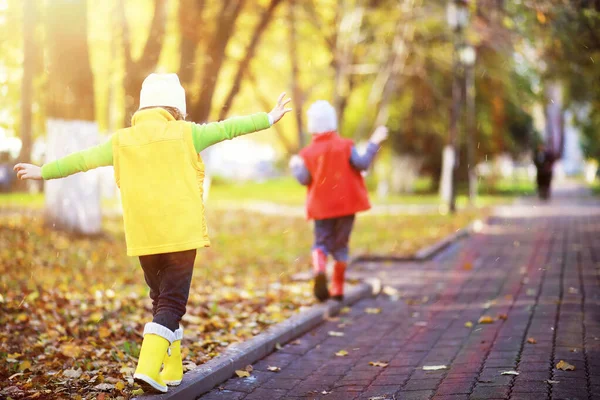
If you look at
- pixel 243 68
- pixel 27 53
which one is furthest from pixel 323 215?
pixel 243 68

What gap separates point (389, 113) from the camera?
119 ft

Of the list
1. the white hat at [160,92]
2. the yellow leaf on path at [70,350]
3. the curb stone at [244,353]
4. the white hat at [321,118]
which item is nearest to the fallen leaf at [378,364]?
the curb stone at [244,353]

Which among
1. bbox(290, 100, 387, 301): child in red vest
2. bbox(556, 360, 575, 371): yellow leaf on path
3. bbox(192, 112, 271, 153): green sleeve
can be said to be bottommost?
bbox(556, 360, 575, 371): yellow leaf on path

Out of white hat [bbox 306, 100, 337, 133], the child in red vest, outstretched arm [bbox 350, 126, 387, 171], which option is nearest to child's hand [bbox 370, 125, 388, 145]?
outstretched arm [bbox 350, 126, 387, 171]

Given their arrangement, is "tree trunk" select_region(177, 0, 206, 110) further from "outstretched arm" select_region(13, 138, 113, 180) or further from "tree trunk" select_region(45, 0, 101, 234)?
"outstretched arm" select_region(13, 138, 113, 180)

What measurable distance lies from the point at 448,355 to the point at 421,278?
495 cm

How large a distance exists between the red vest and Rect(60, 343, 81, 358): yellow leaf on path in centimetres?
274

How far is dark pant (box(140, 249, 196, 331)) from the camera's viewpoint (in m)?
5.19

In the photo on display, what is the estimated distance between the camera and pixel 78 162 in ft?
17.1

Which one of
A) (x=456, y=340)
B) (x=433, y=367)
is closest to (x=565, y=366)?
(x=433, y=367)

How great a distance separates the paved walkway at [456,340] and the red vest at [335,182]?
3.57ft

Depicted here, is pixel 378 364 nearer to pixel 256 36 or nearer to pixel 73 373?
pixel 73 373

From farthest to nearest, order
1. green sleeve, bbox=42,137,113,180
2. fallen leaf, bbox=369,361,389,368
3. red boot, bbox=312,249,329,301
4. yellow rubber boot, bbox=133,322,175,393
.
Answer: red boot, bbox=312,249,329,301
fallen leaf, bbox=369,361,389,368
green sleeve, bbox=42,137,113,180
yellow rubber boot, bbox=133,322,175,393

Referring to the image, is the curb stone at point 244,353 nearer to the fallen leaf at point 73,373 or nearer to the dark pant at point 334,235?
the dark pant at point 334,235
